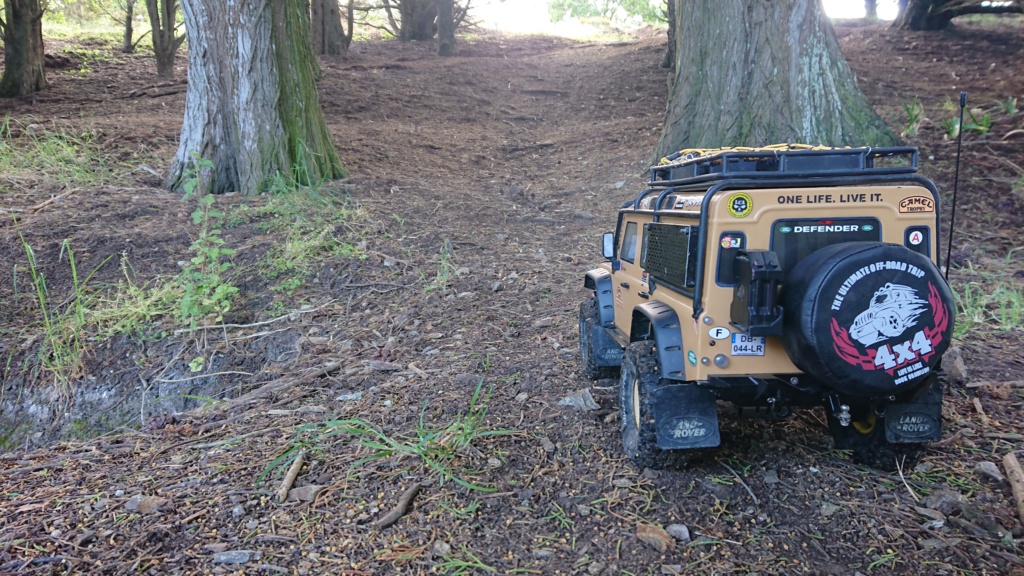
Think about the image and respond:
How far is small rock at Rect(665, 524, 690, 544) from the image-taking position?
120 inches

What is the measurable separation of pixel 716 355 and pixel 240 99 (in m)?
6.74

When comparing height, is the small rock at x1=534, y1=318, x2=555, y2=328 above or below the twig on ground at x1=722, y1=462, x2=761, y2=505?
above

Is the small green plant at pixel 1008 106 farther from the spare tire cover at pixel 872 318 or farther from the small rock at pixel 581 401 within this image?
the small rock at pixel 581 401

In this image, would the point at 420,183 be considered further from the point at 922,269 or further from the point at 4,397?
the point at 922,269

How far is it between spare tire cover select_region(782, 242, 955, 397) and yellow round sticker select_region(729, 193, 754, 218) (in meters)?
0.39

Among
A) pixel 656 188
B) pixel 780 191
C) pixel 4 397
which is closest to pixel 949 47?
pixel 656 188

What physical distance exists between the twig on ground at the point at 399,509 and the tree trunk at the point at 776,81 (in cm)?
589

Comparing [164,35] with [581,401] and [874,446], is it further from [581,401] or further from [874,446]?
[874,446]

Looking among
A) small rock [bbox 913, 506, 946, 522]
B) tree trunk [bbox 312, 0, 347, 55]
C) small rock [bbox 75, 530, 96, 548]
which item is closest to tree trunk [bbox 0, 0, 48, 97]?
tree trunk [bbox 312, 0, 347, 55]

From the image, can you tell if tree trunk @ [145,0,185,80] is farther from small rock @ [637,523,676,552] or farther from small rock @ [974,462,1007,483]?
small rock @ [974,462,1007,483]

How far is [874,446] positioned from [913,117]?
22.8 feet

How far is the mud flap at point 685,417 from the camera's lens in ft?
10.8

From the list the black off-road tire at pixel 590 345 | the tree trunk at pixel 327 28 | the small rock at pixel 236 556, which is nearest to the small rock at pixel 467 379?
the black off-road tire at pixel 590 345

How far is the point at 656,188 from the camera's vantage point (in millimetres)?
4461
